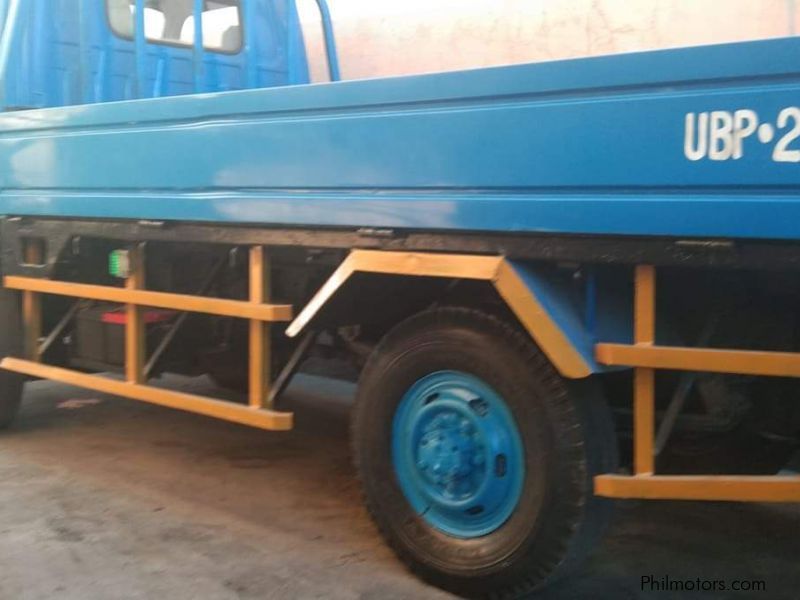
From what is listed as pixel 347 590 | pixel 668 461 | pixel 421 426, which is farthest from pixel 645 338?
pixel 347 590

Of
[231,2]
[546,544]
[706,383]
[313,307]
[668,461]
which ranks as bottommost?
[546,544]

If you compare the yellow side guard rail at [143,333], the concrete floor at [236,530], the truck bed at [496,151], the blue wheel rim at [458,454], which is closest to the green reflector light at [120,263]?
the yellow side guard rail at [143,333]

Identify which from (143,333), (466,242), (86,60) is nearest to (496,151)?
(466,242)

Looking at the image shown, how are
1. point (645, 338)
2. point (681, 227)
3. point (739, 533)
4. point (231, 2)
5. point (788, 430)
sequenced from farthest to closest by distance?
point (231, 2) < point (739, 533) < point (788, 430) < point (645, 338) < point (681, 227)

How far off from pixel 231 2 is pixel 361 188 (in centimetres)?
297

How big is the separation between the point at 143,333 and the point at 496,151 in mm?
2251

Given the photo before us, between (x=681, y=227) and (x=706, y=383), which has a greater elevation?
(x=681, y=227)

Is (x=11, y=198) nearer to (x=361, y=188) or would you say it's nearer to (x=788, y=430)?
(x=361, y=188)

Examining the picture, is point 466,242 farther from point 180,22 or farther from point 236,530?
point 180,22

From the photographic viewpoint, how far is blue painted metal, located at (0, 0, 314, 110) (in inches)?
192

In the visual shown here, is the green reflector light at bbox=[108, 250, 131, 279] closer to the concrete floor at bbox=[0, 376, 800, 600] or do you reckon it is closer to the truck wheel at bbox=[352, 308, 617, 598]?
the concrete floor at bbox=[0, 376, 800, 600]

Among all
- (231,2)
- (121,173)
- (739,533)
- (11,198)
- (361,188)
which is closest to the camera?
(361,188)

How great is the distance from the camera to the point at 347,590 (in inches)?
128

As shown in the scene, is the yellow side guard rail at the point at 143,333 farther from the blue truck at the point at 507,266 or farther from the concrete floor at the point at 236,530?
the concrete floor at the point at 236,530
